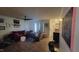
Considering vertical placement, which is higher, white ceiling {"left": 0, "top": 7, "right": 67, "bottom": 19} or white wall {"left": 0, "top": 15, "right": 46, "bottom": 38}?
white ceiling {"left": 0, "top": 7, "right": 67, "bottom": 19}

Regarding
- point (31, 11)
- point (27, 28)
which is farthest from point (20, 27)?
point (31, 11)

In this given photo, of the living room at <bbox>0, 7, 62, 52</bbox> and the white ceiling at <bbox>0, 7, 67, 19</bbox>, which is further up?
the white ceiling at <bbox>0, 7, 67, 19</bbox>

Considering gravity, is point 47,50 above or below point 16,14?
below

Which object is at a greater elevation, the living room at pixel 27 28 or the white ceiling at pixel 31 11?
the white ceiling at pixel 31 11

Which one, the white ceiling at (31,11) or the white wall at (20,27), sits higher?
the white ceiling at (31,11)

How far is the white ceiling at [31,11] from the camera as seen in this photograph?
62.0 inches

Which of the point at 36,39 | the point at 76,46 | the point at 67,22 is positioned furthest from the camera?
the point at 36,39

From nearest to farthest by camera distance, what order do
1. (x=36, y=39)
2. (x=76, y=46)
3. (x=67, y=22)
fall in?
(x=76, y=46) → (x=67, y=22) → (x=36, y=39)

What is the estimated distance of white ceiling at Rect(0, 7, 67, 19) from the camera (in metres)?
1.57

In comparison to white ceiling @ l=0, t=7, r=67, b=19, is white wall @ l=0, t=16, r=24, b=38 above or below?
below
